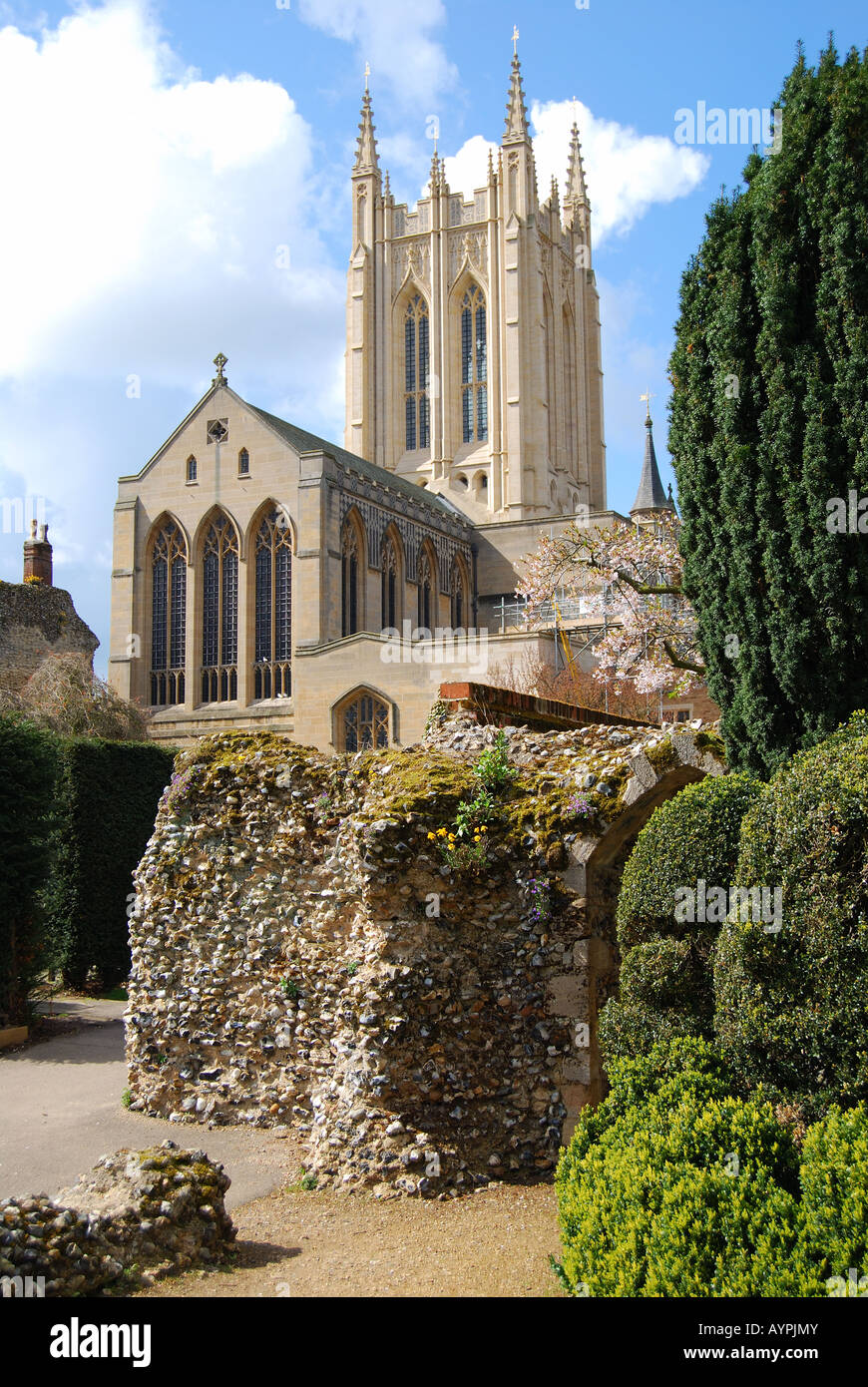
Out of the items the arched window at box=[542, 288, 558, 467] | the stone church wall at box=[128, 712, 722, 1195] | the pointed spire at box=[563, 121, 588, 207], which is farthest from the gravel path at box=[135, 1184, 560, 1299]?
the pointed spire at box=[563, 121, 588, 207]

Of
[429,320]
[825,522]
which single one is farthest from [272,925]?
[429,320]

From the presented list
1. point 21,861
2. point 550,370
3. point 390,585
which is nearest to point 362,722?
point 390,585

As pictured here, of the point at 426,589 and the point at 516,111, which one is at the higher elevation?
the point at 516,111

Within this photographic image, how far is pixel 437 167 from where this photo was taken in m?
69.3

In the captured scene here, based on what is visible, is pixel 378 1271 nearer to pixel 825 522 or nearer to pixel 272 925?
pixel 272 925

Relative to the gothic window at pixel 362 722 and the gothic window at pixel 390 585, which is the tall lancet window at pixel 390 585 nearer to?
the gothic window at pixel 390 585

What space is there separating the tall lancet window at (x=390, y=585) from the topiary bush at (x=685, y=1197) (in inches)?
1626

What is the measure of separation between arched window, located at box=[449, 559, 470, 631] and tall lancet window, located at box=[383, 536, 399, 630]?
507 centimetres

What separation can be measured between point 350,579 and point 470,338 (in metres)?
28.4

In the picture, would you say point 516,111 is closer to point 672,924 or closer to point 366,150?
point 366,150

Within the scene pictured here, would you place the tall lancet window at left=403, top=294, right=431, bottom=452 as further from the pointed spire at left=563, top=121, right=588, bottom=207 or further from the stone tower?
the pointed spire at left=563, top=121, right=588, bottom=207

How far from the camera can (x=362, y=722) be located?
3419cm

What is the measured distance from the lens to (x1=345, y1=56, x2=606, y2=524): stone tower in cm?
6475
